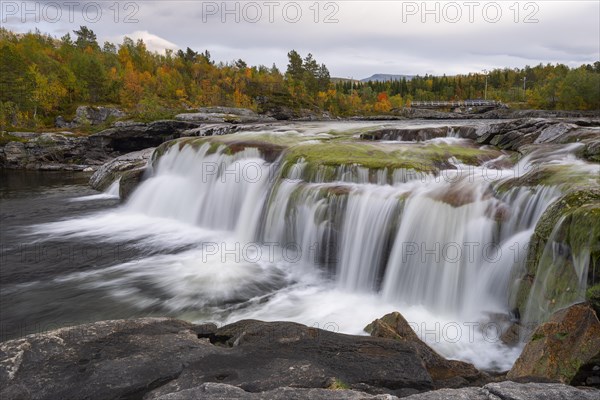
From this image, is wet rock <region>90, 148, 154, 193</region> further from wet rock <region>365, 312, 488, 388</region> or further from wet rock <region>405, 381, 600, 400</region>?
wet rock <region>405, 381, 600, 400</region>

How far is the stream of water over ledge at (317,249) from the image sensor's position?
31.6 ft

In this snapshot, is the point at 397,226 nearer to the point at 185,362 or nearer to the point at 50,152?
the point at 185,362

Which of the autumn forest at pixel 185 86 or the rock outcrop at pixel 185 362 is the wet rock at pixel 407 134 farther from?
the autumn forest at pixel 185 86

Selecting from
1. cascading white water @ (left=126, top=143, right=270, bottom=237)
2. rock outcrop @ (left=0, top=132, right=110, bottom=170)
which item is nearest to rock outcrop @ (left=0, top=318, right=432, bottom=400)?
cascading white water @ (left=126, top=143, right=270, bottom=237)

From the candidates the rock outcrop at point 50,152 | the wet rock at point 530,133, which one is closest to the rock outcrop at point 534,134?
the wet rock at point 530,133

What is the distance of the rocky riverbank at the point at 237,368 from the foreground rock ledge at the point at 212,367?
12 mm

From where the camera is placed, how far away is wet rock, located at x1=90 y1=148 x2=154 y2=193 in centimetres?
2333

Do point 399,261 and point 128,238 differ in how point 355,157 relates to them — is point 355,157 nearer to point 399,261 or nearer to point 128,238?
point 399,261

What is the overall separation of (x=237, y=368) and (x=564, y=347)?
430 cm

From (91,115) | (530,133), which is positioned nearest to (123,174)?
(530,133)

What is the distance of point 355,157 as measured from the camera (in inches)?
616

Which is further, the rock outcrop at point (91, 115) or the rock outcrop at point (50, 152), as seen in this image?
the rock outcrop at point (91, 115)

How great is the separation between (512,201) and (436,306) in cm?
326

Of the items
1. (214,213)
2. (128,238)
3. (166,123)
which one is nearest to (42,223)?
(128,238)
